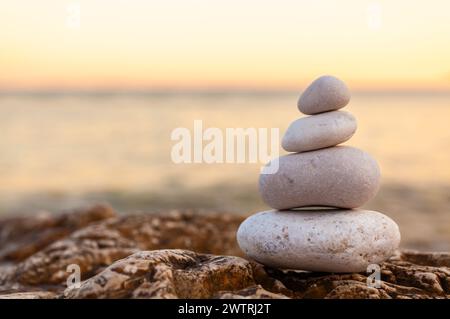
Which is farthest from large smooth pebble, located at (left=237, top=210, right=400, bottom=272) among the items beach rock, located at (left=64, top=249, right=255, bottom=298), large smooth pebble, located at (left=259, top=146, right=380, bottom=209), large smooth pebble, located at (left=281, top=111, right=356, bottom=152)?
large smooth pebble, located at (left=281, top=111, right=356, bottom=152)

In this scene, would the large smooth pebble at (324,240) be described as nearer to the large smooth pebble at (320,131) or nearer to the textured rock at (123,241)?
the large smooth pebble at (320,131)

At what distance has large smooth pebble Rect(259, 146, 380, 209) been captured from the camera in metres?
4.12

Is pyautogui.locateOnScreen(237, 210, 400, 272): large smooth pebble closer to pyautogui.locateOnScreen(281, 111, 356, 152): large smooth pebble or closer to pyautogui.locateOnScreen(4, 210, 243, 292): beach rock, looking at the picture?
pyautogui.locateOnScreen(281, 111, 356, 152): large smooth pebble

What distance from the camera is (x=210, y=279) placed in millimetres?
3600

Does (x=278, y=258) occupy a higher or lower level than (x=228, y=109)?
lower

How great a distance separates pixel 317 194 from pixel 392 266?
106 cm

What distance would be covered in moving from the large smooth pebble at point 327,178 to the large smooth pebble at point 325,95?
14.9 inches

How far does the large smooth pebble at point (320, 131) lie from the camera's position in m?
4.18

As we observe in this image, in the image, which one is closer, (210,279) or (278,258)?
(210,279)

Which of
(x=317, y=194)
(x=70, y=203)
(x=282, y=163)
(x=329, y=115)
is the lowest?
(x=70, y=203)

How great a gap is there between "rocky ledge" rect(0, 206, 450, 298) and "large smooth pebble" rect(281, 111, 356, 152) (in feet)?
3.67

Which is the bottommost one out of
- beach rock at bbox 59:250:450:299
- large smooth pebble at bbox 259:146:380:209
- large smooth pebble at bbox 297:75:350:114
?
beach rock at bbox 59:250:450:299
